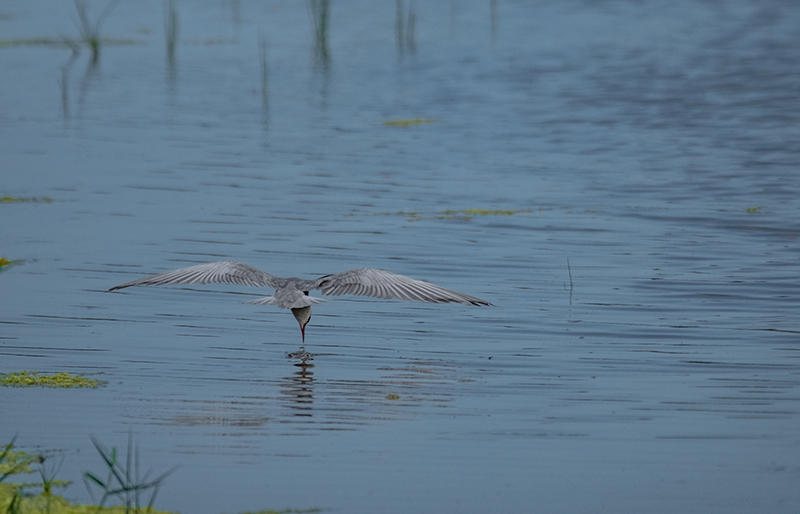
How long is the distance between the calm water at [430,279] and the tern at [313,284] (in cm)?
37

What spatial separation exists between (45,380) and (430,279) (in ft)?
10.7

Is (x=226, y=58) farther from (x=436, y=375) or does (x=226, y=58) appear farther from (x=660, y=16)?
(x=436, y=375)

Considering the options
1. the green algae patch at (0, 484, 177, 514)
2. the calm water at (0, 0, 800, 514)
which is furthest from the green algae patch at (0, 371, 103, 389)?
the green algae patch at (0, 484, 177, 514)

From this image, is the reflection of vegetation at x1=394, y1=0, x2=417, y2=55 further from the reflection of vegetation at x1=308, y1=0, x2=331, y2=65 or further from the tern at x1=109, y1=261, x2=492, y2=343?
the tern at x1=109, y1=261, x2=492, y2=343

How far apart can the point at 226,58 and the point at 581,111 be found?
360 inches

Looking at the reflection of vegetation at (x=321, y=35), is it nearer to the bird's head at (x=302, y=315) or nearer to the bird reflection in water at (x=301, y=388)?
the bird's head at (x=302, y=315)

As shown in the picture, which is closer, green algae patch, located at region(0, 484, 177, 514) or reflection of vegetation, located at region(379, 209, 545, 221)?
green algae patch, located at region(0, 484, 177, 514)

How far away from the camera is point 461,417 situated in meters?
5.61

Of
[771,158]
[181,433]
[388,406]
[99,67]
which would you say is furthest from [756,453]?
[99,67]

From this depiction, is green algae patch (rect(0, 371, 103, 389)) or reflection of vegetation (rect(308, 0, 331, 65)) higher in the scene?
reflection of vegetation (rect(308, 0, 331, 65))

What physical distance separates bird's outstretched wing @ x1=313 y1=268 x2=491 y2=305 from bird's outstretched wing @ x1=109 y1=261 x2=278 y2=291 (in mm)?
351

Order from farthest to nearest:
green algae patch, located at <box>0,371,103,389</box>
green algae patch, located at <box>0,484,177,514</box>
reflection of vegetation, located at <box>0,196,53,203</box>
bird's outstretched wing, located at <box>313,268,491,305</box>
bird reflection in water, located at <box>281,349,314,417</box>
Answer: reflection of vegetation, located at <box>0,196,53,203</box>, bird's outstretched wing, located at <box>313,268,491,305</box>, green algae patch, located at <box>0,371,103,389</box>, bird reflection in water, located at <box>281,349,314,417</box>, green algae patch, located at <box>0,484,177,514</box>

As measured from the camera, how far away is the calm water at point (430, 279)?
198 inches

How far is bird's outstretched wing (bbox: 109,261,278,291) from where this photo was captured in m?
6.79
